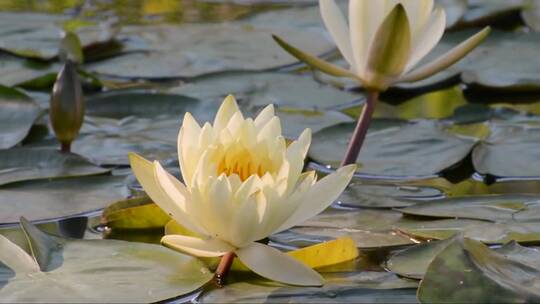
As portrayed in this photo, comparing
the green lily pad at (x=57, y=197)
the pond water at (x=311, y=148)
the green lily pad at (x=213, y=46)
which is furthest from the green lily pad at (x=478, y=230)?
the green lily pad at (x=213, y=46)

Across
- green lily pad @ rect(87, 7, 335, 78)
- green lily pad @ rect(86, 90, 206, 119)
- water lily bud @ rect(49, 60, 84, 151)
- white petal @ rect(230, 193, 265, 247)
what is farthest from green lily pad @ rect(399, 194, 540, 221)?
green lily pad @ rect(87, 7, 335, 78)

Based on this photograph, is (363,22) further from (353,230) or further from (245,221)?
(245,221)

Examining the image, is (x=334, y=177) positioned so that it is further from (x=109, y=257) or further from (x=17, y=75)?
(x=17, y=75)

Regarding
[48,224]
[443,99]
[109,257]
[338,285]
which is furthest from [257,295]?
[443,99]

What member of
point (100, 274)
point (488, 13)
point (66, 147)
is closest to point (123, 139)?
point (66, 147)

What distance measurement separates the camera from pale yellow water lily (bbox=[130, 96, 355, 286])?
1058mm

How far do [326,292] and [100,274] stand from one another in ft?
0.85

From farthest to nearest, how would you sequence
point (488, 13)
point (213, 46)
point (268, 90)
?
point (488, 13)
point (213, 46)
point (268, 90)

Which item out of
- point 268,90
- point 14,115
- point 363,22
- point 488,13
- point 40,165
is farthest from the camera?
point 488,13

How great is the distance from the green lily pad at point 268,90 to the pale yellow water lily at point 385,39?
536 millimetres

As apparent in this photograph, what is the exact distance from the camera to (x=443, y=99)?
2.11m

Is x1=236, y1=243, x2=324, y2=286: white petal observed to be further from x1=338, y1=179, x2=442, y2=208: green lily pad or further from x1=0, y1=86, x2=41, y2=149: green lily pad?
x1=0, y1=86, x2=41, y2=149: green lily pad

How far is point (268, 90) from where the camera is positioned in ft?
6.98

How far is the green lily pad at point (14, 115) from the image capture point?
5.84 feet
